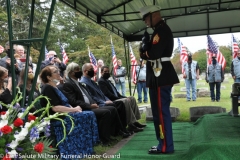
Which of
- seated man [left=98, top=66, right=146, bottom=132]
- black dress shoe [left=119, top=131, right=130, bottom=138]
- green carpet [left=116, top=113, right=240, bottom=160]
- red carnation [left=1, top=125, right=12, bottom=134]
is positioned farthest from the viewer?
seated man [left=98, top=66, right=146, bottom=132]

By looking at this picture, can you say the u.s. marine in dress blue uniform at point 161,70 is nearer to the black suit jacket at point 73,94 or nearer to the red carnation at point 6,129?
the black suit jacket at point 73,94

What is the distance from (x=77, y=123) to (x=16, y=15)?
57.7 ft

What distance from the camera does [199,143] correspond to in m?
3.62

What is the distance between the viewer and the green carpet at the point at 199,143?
3.26 metres

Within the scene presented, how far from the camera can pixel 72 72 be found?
15.1ft

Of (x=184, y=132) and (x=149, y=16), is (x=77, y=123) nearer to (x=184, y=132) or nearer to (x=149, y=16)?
(x=149, y=16)

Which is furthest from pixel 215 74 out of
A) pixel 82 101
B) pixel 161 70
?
pixel 161 70

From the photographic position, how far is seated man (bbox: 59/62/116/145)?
434 cm

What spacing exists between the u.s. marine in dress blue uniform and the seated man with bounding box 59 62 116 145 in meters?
0.88

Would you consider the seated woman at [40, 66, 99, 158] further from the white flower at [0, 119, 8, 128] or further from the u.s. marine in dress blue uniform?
the white flower at [0, 119, 8, 128]

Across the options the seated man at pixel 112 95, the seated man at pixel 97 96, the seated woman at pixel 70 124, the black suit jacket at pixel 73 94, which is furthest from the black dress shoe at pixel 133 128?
the seated woman at pixel 70 124

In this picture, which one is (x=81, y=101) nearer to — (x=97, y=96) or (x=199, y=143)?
(x=97, y=96)

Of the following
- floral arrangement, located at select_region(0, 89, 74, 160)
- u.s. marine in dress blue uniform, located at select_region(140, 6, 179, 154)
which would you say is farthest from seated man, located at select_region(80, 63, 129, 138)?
floral arrangement, located at select_region(0, 89, 74, 160)

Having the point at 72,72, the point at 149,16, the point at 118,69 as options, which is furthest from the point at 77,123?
the point at 118,69
